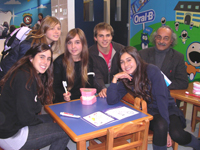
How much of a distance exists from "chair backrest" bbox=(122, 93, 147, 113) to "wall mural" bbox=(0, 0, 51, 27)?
17.3 feet

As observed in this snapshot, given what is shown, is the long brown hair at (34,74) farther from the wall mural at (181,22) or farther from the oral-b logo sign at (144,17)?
the oral-b logo sign at (144,17)

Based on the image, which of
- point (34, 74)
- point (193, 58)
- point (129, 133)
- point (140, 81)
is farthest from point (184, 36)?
point (34, 74)

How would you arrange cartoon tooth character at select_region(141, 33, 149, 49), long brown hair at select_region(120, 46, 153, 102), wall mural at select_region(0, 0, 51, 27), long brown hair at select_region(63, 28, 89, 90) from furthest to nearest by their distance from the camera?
wall mural at select_region(0, 0, 51, 27) → cartoon tooth character at select_region(141, 33, 149, 49) → long brown hair at select_region(63, 28, 89, 90) → long brown hair at select_region(120, 46, 153, 102)

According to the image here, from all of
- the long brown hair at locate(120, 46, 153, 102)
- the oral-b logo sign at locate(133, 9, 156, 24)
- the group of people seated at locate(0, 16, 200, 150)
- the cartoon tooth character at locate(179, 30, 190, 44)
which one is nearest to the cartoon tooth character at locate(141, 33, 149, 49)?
the oral-b logo sign at locate(133, 9, 156, 24)

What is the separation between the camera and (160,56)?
8.96 feet

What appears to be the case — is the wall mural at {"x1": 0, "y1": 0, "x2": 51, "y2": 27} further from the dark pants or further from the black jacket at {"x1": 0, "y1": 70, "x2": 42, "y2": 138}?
the dark pants

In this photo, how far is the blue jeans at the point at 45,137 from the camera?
1.47 meters

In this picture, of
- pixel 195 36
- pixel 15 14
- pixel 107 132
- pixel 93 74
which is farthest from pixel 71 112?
pixel 15 14

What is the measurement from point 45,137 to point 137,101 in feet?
2.65

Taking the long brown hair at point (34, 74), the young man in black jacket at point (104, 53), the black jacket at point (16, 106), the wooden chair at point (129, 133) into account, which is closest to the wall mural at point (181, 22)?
the young man in black jacket at point (104, 53)

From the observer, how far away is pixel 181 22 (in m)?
4.12

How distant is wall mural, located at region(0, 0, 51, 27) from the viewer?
19.2 ft

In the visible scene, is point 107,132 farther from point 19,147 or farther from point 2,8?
point 2,8

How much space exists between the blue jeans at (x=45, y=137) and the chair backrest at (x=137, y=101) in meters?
0.67
